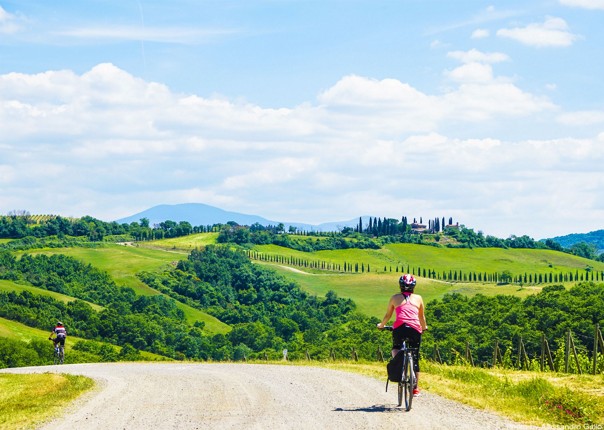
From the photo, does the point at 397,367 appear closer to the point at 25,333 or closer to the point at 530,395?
the point at 530,395

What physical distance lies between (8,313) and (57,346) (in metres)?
147

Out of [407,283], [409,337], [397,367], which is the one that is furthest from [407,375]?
[407,283]

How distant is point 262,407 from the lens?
730 inches

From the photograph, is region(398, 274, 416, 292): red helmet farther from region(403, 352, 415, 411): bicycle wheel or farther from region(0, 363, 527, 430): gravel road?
region(0, 363, 527, 430): gravel road

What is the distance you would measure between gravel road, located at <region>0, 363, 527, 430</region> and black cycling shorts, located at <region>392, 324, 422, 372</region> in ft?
3.79

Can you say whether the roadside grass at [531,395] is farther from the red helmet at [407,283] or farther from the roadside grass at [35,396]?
the roadside grass at [35,396]

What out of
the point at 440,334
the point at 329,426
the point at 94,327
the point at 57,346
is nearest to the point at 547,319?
the point at 440,334

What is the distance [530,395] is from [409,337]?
401 centimetres

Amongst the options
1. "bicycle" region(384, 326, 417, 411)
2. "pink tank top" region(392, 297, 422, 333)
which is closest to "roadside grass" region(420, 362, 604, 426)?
"bicycle" region(384, 326, 417, 411)

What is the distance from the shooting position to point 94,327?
196375 millimetres

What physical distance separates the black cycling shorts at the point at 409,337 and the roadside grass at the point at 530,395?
6.25 feet

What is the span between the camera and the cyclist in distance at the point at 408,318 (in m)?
17.7

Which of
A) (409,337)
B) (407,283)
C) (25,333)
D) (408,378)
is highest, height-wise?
(407,283)

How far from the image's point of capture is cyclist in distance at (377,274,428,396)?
695 inches
